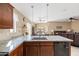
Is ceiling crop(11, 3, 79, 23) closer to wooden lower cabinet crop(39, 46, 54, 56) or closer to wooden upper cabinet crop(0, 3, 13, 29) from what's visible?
wooden upper cabinet crop(0, 3, 13, 29)

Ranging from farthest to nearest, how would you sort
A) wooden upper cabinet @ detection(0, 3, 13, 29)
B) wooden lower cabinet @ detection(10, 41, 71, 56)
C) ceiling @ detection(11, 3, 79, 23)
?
ceiling @ detection(11, 3, 79, 23) < wooden lower cabinet @ detection(10, 41, 71, 56) < wooden upper cabinet @ detection(0, 3, 13, 29)

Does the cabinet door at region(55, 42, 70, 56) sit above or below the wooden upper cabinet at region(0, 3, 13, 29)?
below

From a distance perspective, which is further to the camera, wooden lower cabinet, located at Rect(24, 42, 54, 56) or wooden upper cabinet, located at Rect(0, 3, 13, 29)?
wooden lower cabinet, located at Rect(24, 42, 54, 56)

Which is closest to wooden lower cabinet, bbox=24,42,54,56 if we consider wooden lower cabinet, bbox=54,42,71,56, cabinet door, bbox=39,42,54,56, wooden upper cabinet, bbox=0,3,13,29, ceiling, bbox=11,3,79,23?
cabinet door, bbox=39,42,54,56

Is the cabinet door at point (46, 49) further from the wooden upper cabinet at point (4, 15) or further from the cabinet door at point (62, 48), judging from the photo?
the wooden upper cabinet at point (4, 15)

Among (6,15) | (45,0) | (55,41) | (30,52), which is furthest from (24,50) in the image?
(45,0)

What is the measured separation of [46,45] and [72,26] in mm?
11012

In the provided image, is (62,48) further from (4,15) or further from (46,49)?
(4,15)

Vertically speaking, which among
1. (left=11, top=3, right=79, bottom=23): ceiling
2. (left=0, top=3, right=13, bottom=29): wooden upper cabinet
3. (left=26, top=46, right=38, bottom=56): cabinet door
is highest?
(left=11, top=3, right=79, bottom=23): ceiling

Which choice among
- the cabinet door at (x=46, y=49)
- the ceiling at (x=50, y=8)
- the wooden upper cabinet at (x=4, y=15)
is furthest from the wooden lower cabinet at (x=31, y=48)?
the ceiling at (x=50, y=8)

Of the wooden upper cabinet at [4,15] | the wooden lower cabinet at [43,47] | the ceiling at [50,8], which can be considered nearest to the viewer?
the wooden upper cabinet at [4,15]

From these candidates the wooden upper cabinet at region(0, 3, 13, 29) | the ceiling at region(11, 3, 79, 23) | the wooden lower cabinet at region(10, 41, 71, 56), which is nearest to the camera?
the wooden upper cabinet at region(0, 3, 13, 29)

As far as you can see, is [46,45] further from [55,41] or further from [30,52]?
[30,52]

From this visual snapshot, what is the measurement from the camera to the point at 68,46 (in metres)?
4.12
